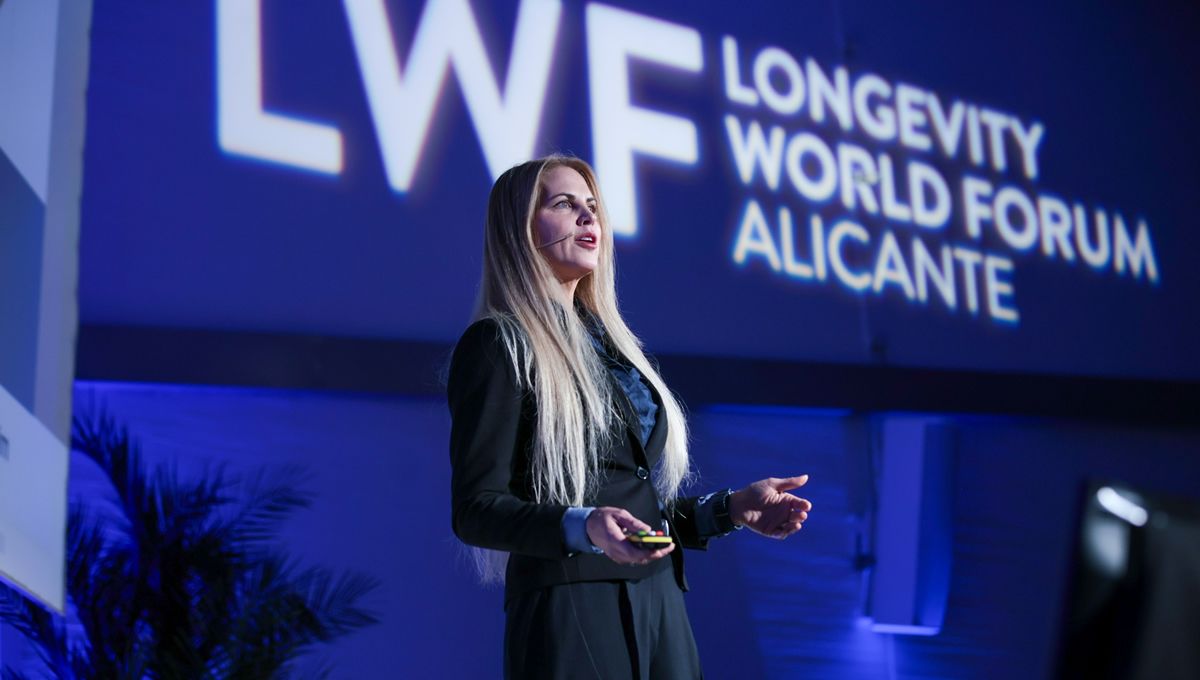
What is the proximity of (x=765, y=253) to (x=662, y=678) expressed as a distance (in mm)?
2891

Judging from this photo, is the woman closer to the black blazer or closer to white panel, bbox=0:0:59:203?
the black blazer

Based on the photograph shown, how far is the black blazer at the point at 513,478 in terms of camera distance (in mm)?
1464

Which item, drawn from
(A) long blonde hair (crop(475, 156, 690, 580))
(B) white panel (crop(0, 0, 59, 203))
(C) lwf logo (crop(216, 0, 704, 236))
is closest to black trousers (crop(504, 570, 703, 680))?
(A) long blonde hair (crop(475, 156, 690, 580))

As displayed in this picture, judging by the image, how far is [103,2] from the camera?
365 centimetres

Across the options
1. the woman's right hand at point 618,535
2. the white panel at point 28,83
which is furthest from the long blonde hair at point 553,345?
the white panel at point 28,83

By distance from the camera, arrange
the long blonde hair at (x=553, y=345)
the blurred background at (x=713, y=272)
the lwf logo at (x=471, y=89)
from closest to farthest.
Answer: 1. the long blonde hair at (x=553, y=345)
2. the blurred background at (x=713, y=272)
3. the lwf logo at (x=471, y=89)

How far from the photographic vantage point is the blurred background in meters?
3.54

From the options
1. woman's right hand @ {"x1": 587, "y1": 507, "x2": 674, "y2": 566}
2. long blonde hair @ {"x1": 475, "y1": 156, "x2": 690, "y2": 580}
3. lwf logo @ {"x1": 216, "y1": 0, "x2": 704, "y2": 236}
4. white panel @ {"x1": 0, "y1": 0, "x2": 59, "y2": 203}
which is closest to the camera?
woman's right hand @ {"x1": 587, "y1": 507, "x2": 674, "y2": 566}

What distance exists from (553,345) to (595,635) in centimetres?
39

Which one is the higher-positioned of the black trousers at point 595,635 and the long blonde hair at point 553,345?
the long blonde hair at point 553,345

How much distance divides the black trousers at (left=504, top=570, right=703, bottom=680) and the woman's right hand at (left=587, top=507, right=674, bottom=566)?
0.19 meters

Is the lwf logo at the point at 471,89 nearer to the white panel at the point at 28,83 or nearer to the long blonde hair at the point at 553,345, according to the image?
the white panel at the point at 28,83

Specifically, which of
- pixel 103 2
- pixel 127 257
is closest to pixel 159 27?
pixel 103 2

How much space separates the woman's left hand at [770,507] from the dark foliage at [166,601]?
1.48 meters
